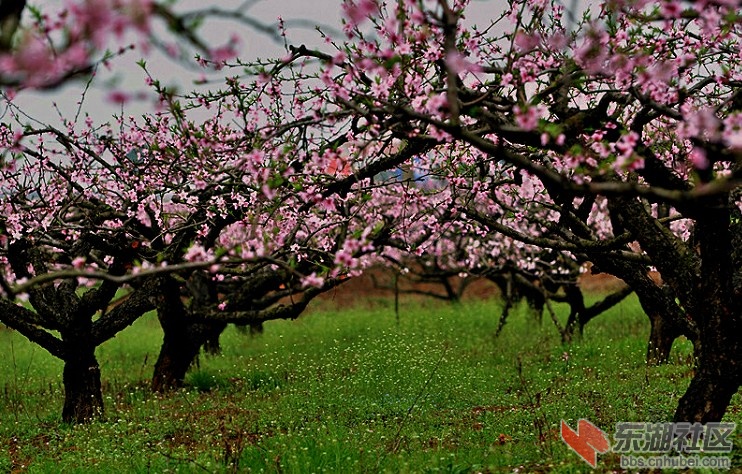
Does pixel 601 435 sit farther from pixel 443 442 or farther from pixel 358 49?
pixel 358 49

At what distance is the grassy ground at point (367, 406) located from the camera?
22.2 ft

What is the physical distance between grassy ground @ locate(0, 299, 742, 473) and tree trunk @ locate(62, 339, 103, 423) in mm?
266

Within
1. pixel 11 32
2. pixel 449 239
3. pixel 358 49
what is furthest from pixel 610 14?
pixel 449 239

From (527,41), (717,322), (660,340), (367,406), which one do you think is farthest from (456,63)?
(660,340)

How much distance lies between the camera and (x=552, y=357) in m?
13.0

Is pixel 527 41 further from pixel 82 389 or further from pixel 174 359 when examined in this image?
pixel 174 359

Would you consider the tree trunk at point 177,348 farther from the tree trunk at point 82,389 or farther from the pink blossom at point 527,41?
the pink blossom at point 527,41

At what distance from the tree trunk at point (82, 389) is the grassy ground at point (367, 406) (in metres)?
0.27

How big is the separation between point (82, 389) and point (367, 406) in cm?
402

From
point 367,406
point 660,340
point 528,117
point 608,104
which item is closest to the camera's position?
point 528,117

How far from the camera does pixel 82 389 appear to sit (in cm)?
997

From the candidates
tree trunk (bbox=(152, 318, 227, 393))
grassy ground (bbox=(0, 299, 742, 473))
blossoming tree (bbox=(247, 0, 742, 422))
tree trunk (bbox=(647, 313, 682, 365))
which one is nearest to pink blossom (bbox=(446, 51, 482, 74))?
blossoming tree (bbox=(247, 0, 742, 422))

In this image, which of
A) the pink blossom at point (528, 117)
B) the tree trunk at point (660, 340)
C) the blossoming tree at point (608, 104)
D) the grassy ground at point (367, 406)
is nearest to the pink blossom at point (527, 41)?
the blossoming tree at point (608, 104)

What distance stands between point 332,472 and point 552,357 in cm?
756
